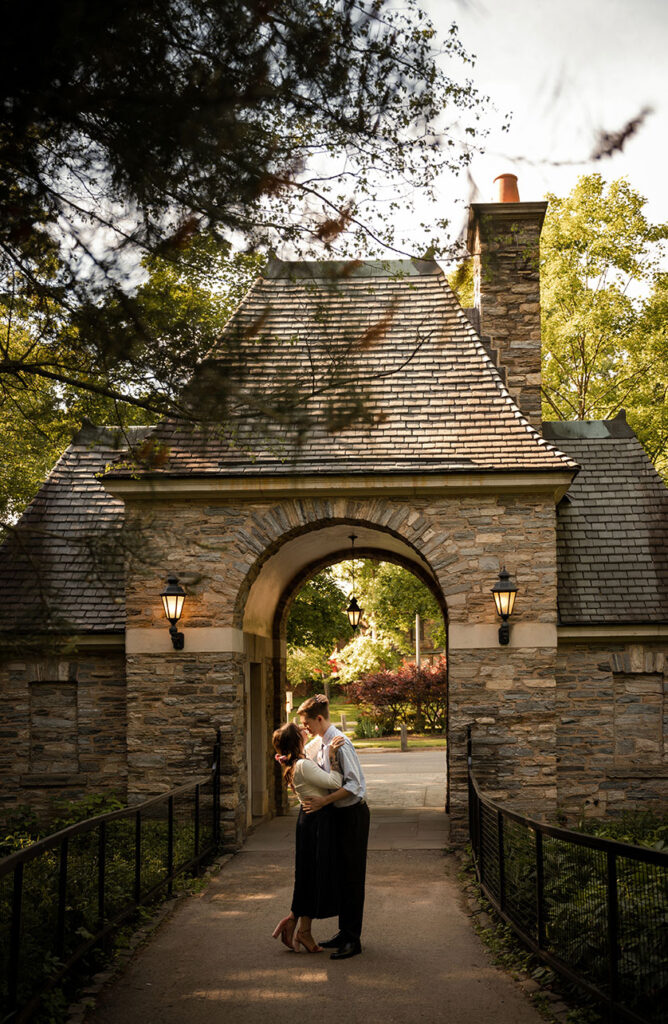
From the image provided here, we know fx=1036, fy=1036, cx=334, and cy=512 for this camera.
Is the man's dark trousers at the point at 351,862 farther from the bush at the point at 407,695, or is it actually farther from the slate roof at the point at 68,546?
the bush at the point at 407,695

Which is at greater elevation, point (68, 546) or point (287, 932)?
point (68, 546)

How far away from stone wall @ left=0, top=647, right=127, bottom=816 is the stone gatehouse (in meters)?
0.02

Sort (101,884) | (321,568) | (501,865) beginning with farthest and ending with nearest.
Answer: (321,568), (501,865), (101,884)

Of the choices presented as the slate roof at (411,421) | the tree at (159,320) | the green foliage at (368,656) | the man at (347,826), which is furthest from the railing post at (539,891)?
the green foliage at (368,656)

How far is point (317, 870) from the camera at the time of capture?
6.76 metres

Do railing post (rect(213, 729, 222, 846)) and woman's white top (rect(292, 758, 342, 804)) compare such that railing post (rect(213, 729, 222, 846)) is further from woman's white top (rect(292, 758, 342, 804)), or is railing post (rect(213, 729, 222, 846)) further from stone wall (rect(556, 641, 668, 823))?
woman's white top (rect(292, 758, 342, 804))

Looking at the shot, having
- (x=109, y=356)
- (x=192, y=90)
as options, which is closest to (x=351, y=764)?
(x=109, y=356)

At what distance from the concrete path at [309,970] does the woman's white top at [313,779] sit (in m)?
1.08

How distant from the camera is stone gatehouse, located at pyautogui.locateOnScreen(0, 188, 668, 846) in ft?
37.9

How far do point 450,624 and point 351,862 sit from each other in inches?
198

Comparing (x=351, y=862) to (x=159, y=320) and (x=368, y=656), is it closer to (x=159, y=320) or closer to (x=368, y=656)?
(x=159, y=320)

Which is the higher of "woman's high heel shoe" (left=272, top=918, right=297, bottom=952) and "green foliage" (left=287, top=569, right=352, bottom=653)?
"green foliage" (left=287, top=569, right=352, bottom=653)

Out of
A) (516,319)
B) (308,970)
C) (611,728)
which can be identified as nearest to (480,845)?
(308,970)

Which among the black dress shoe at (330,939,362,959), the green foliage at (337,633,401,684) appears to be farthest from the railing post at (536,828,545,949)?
the green foliage at (337,633,401,684)
